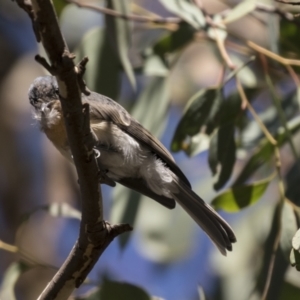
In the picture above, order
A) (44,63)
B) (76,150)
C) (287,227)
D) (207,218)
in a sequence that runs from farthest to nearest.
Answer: (207,218) → (287,227) → (76,150) → (44,63)

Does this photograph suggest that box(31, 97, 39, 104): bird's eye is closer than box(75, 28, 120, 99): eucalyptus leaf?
Yes

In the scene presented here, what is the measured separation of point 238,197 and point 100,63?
877 mm

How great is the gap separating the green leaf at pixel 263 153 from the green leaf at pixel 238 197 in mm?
213

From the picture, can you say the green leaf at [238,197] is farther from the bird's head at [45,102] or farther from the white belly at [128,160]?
the bird's head at [45,102]

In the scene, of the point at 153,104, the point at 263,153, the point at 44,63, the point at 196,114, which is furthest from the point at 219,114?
the point at 44,63

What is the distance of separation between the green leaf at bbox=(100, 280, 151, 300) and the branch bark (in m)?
0.41

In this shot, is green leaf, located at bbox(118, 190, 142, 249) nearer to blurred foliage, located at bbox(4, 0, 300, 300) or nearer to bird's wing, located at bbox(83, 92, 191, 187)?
blurred foliage, located at bbox(4, 0, 300, 300)

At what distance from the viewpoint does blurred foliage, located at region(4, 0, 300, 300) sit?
7.11 ft

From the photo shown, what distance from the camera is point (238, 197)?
7.05 ft

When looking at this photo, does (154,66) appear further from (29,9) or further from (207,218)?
(29,9)

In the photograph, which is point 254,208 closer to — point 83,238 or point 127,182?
point 127,182

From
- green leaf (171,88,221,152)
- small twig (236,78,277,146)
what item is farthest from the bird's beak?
small twig (236,78,277,146)

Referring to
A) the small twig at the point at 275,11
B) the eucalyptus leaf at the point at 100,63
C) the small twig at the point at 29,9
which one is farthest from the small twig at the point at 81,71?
the small twig at the point at 275,11

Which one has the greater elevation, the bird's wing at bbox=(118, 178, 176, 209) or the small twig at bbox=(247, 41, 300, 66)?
the small twig at bbox=(247, 41, 300, 66)
